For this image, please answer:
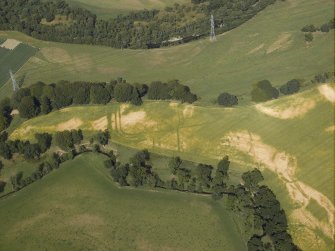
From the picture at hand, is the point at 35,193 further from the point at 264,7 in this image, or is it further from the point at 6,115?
the point at 264,7

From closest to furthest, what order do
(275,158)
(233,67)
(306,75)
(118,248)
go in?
(118,248), (275,158), (306,75), (233,67)

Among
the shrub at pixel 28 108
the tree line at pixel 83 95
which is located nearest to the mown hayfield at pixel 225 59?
the tree line at pixel 83 95

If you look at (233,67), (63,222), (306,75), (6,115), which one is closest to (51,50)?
(6,115)

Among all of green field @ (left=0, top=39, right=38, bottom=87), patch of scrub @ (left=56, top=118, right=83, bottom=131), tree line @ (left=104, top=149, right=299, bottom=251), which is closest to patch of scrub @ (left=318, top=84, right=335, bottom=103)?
tree line @ (left=104, top=149, right=299, bottom=251)

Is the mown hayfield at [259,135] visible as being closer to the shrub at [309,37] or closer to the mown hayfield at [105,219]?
the mown hayfield at [105,219]

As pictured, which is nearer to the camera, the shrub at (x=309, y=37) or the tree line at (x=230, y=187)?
the tree line at (x=230, y=187)

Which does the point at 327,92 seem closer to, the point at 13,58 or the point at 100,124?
the point at 100,124

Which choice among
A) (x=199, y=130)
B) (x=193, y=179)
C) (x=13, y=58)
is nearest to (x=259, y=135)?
(x=199, y=130)
